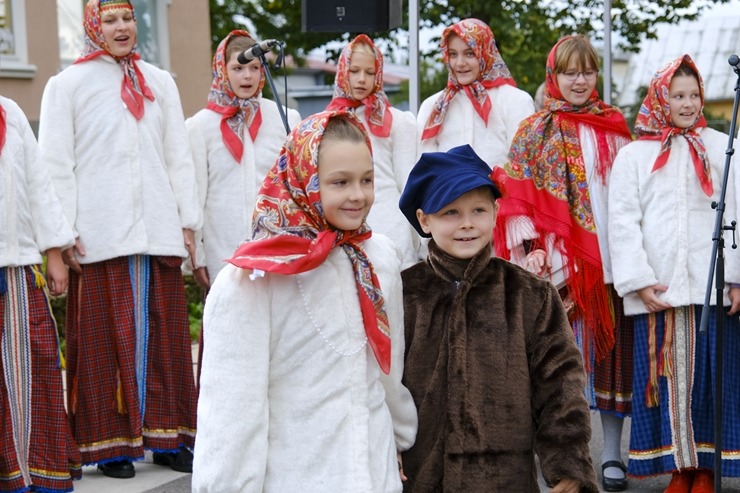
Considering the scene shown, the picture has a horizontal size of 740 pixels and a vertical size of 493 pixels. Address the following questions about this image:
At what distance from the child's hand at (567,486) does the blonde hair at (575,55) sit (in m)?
2.66

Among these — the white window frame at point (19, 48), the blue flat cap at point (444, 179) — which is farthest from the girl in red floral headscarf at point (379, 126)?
the white window frame at point (19, 48)

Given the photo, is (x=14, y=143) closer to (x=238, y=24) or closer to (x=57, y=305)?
(x=57, y=305)

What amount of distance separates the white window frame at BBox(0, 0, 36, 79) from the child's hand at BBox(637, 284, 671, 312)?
1048 centimetres

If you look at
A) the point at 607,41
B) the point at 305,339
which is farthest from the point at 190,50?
the point at 305,339

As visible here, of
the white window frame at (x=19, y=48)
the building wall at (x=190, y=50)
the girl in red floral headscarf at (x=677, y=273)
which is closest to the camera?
the girl in red floral headscarf at (x=677, y=273)

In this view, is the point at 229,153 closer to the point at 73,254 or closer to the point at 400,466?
the point at 73,254

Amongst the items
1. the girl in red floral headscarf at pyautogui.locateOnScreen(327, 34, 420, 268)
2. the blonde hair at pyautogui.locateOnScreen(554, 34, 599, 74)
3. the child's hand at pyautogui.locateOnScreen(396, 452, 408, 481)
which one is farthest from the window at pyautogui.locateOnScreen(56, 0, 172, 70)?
the child's hand at pyautogui.locateOnScreen(396, 452, 408, 481)

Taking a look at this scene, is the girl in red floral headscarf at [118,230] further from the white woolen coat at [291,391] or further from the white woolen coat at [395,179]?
the white woolen coat at [291,391]

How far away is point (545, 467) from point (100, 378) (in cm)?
298

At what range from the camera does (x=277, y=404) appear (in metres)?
3.15

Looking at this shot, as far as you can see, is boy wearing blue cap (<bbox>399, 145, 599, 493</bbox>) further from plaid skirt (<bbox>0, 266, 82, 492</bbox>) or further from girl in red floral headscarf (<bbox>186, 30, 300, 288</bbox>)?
girl in red floral headscarf (<bbox>186, 30, 300, 288</bbox>)

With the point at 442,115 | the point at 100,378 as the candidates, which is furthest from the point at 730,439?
the point at 100,378

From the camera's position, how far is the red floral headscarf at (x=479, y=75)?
19.8ft

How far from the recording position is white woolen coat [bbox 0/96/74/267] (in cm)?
514
